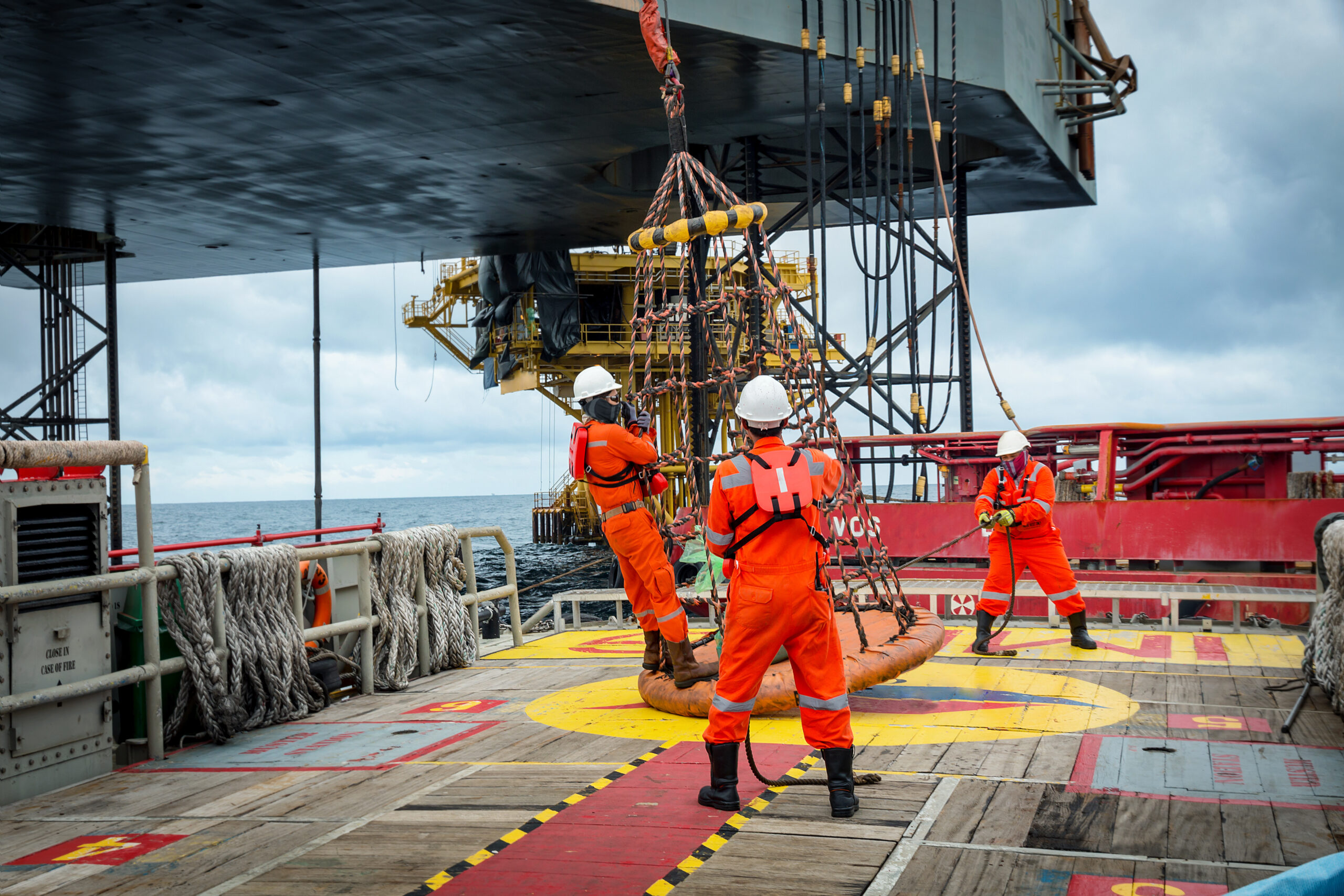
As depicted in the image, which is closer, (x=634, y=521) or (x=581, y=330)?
(x=634, y=521)

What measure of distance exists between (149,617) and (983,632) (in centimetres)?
654

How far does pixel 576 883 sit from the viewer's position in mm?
4109

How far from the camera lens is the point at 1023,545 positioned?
9211 millimetres

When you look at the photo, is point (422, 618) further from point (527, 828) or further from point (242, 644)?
point (527, 828)

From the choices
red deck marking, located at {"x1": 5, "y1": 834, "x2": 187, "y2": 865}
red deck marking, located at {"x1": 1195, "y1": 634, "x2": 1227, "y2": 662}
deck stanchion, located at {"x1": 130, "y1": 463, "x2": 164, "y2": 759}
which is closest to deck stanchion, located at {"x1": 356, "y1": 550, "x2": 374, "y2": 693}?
deck stanchion, located at {"x1": 130, "y1": 463, "x2": 164, "y2": 759}

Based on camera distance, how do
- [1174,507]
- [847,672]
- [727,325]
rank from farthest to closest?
[1174,507] < [727,325] < [847,672]

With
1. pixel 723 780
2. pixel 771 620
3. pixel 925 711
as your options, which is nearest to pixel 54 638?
pixel 723 780

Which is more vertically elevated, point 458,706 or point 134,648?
point 134,648

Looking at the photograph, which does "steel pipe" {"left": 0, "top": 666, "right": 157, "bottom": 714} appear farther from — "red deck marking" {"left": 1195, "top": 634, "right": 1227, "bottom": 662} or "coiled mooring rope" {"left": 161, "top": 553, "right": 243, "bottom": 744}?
"red deck marking" {"left": 1195, "top": 634, "right": 1227, "bottom": 662}

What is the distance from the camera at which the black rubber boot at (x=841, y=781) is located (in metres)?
4.81

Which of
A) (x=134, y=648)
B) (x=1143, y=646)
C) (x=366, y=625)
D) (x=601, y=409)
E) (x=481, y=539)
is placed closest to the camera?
(x=134, y=648)

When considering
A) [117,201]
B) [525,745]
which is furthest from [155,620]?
[117,201]

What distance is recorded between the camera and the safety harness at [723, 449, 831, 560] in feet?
16.4

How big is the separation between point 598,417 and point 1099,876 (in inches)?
165
